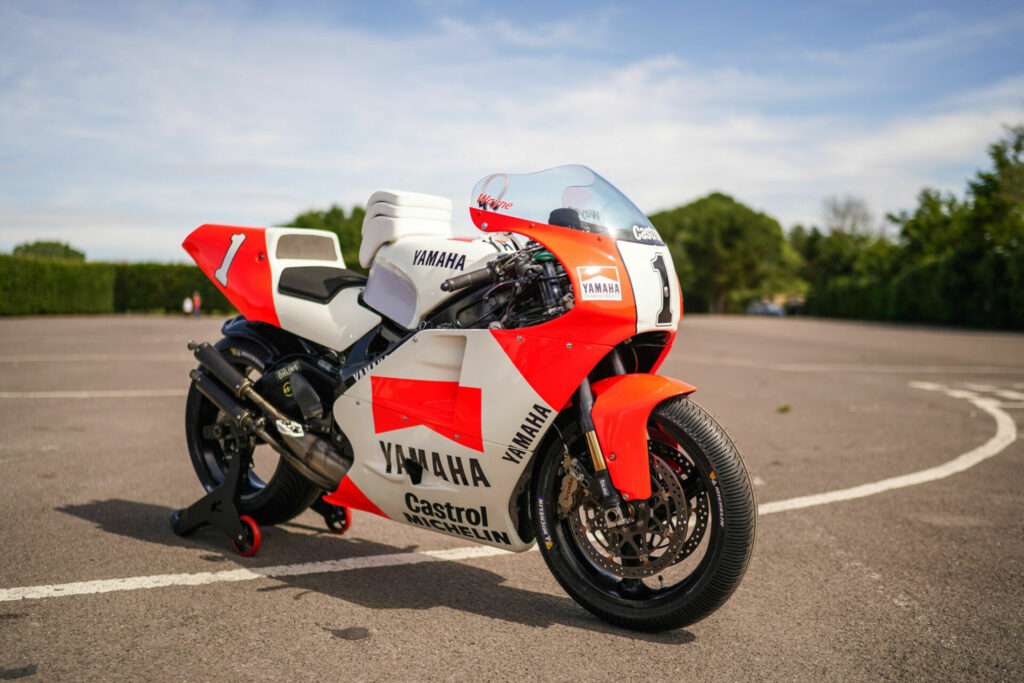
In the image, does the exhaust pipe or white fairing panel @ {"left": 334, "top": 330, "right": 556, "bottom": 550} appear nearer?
white fairing panel @ {"left": 334, "top": 330, "right": 556, "bottom": 550}

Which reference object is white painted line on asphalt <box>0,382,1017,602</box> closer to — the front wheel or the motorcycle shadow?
the motorcycle shadow

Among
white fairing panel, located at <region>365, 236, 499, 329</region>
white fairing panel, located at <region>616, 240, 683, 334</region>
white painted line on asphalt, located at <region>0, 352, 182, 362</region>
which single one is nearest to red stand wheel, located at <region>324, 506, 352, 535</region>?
white fairing panel, located at <region>365, 236, 499, 329</region>

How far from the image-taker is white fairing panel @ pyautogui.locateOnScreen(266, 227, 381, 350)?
402cm

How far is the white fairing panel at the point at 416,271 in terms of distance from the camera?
3.56m

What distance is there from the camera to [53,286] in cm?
3866

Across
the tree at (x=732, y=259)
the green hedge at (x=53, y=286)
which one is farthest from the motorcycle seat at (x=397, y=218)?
the tree at (x=732, y=259)

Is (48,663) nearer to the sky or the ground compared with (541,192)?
nearer to the ground

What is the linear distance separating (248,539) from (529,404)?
1768 millimetres

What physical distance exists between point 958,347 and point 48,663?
20674mm

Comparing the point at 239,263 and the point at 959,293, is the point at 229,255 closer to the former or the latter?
the point at 239,263

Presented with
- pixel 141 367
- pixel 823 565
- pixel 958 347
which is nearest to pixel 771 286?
pixel 958 347

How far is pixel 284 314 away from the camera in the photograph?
165 inches

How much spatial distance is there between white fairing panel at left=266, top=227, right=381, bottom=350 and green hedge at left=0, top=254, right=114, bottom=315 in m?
37.8

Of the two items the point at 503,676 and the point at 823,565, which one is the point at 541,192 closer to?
the point at 503,676
